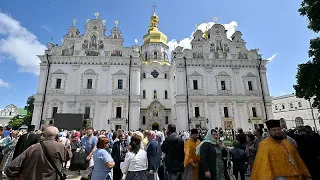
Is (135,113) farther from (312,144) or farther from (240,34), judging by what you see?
(312,144)

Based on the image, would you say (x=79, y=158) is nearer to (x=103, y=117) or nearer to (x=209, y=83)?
(x=103, y=117)

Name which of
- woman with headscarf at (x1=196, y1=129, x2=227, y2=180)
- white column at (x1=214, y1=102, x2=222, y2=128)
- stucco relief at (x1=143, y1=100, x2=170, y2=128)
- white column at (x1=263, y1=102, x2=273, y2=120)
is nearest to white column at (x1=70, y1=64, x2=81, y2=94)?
stucco relief at (x1=143, y1=100, x2=170, y2=128)

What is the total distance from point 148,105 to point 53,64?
16655 millimetres

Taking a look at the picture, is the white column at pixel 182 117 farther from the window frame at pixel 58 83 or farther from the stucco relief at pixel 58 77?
the window frame at pixel 58 83

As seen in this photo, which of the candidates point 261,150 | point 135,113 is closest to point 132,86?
point 135,113

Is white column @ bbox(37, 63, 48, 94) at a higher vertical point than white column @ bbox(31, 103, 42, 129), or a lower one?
higher

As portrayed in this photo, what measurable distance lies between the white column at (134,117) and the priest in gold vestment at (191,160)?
23228 mm

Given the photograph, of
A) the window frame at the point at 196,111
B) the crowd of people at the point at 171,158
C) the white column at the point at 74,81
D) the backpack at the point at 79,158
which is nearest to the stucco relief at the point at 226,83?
the window frame at the point at 196,111

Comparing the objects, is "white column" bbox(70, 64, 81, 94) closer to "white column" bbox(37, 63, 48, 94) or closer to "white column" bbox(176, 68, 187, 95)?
"white column" bbox(37, 63, 48, 94)

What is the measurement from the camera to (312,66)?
13.0 meters

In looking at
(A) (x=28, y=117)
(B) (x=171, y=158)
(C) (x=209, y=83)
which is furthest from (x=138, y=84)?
(A) (x=28, y=117)

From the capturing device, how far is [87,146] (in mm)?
7102

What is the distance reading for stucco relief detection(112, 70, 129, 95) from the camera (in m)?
29.7

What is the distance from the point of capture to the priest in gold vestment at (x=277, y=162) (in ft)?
11.2
